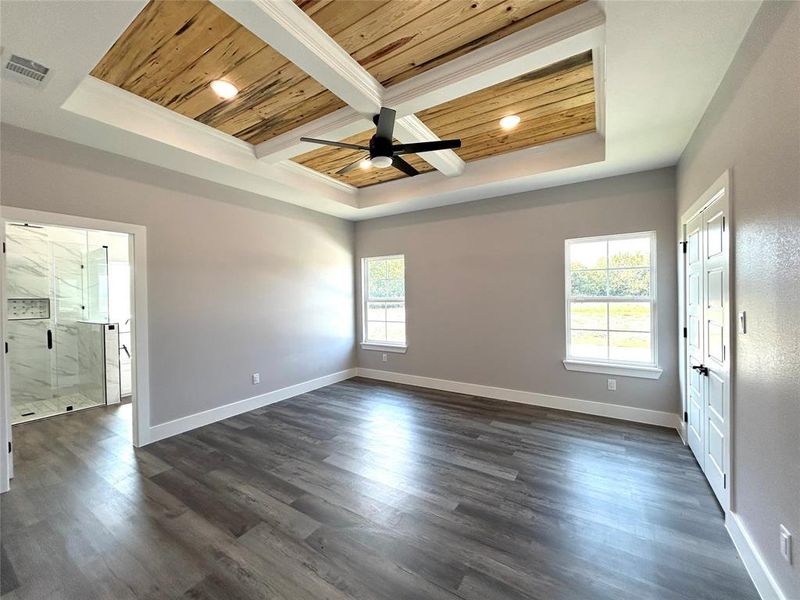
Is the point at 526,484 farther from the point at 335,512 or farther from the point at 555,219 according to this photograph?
the point at 555,219

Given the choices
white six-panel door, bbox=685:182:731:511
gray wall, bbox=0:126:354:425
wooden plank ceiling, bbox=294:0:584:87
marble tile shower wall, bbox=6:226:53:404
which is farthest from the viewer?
marble tile shower wall, bbox=6:226:53:404

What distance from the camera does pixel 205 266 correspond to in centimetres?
372

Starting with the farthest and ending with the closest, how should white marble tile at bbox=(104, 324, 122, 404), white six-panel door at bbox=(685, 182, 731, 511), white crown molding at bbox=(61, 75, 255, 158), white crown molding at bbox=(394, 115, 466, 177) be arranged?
white marble tile at bbox=(104, 324, 122, 404) → white crown molding at bbox=(394, 115, 466, 177) → white crown molding at bbox=(61, 75, 255, 158) → white six-panel door at bbox=(685, 182, 731, 511)

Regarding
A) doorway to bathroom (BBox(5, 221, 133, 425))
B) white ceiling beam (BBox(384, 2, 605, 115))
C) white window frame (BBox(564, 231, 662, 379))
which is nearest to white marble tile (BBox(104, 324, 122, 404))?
doorway to bathroom (BBox(5, 221, 133, 425))

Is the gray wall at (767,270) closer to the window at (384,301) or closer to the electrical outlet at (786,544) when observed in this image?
the electrical outlet at (786,544)

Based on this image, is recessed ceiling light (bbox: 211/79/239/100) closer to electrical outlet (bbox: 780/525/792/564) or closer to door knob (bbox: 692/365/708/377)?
electrical outlet (bbox: 780/525/792/564)

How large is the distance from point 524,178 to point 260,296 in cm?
357

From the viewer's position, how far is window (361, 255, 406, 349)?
544 centimetres

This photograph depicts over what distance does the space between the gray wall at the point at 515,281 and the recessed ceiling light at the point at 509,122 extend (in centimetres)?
127

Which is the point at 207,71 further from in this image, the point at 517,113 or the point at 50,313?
the point at 50,313

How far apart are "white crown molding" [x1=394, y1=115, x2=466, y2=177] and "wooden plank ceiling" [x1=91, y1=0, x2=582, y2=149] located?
0.46 metres

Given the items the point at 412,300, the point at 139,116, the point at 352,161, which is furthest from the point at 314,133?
the point at 412,300

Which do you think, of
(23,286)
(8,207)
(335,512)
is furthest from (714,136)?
(23,286)

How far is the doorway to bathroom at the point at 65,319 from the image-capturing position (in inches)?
169
